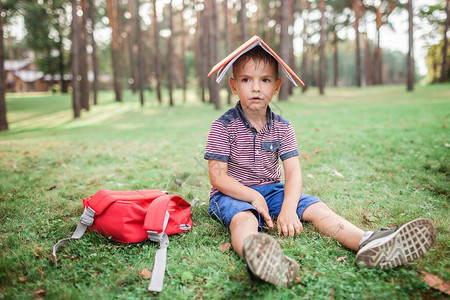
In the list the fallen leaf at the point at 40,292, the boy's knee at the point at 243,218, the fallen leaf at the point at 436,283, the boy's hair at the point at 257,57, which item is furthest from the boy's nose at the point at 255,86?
the fallen leaf at the point at 40,292

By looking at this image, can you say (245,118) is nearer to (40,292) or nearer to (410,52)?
(40,292)

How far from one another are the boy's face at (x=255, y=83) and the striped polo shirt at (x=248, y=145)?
0.18 metres

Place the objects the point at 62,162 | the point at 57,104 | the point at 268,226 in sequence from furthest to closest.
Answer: the point at 57,104
the point at 62,162
the point at 268,226

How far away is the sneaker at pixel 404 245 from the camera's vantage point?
1.78 m

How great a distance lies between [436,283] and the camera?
5.52 ft

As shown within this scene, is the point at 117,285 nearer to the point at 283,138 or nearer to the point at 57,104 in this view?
the point at 283,138

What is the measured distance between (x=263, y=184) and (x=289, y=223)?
455 millimetres

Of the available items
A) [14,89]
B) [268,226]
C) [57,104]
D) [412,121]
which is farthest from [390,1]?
[14,89]

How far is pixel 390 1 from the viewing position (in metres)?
25.2

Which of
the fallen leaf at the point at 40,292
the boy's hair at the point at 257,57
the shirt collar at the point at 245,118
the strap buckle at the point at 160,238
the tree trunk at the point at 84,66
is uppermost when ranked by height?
the tree trunk at the point at 84,66

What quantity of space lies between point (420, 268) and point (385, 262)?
9.1 inches

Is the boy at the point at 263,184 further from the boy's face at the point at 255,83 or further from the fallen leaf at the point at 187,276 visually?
the fallen leaf at the point at 187,276

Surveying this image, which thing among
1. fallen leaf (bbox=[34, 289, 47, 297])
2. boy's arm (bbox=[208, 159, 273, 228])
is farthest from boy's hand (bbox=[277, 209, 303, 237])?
fallen leaf (bbox=[34, 289, 47, 297])

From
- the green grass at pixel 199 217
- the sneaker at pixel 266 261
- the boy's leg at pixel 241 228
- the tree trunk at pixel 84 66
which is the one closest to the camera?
the sneaker at pixel 266 261
